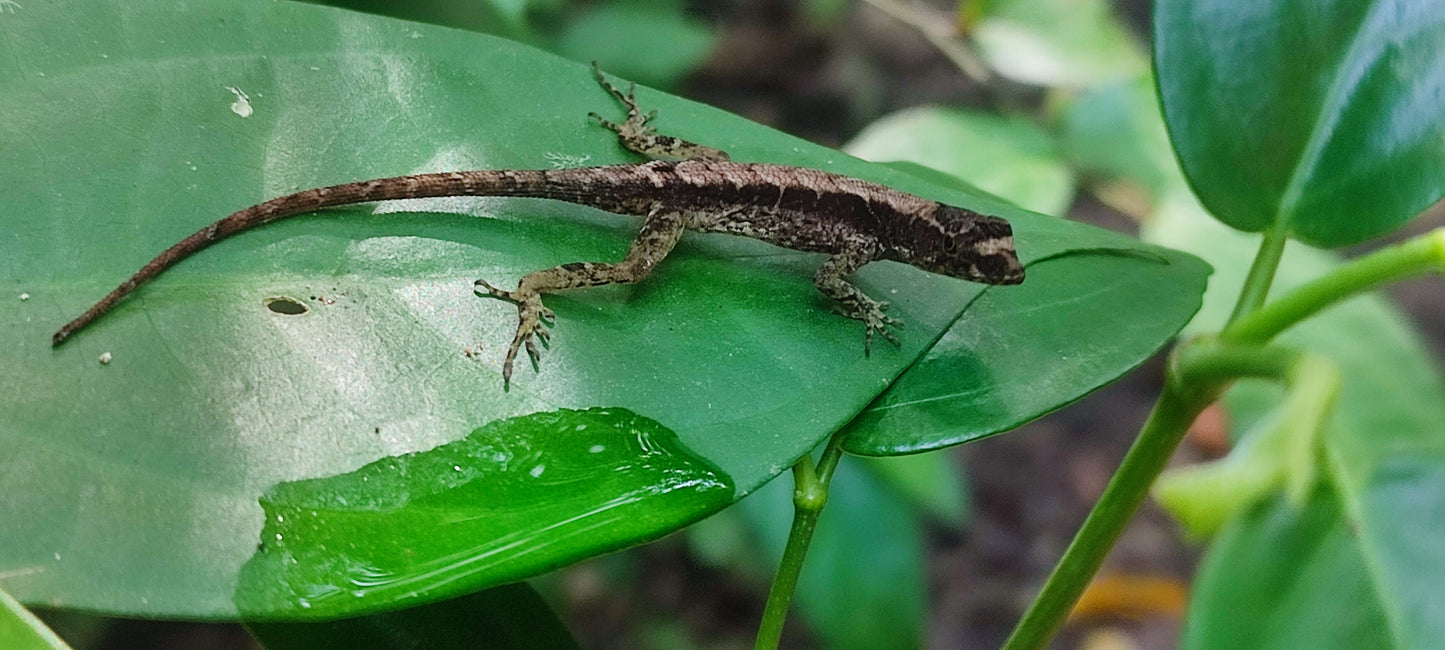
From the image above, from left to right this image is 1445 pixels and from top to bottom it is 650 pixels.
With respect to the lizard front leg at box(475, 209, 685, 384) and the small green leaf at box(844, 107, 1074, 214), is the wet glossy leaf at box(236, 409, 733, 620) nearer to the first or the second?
the lizard front leg at box(475, 209, 685, 384)

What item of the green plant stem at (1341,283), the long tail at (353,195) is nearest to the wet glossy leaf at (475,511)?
the long tail at (353,195)

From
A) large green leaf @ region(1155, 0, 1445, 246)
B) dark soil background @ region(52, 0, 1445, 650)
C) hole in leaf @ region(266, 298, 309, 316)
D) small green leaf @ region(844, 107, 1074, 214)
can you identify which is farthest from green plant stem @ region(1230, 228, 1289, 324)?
dark soil background @ region(52, 0, 1445, 650)

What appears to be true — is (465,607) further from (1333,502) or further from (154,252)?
(1333,502)


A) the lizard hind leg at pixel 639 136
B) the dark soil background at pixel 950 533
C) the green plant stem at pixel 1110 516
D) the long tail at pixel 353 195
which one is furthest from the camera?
the dark soil background at pixel 950 533

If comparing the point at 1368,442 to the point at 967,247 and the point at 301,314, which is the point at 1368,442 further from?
the point at 301,314

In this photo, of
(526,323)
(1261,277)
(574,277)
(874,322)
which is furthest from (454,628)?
(1261,277)

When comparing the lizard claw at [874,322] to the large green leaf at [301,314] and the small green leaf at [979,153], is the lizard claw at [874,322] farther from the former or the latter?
the small green leaf at [979,153]
